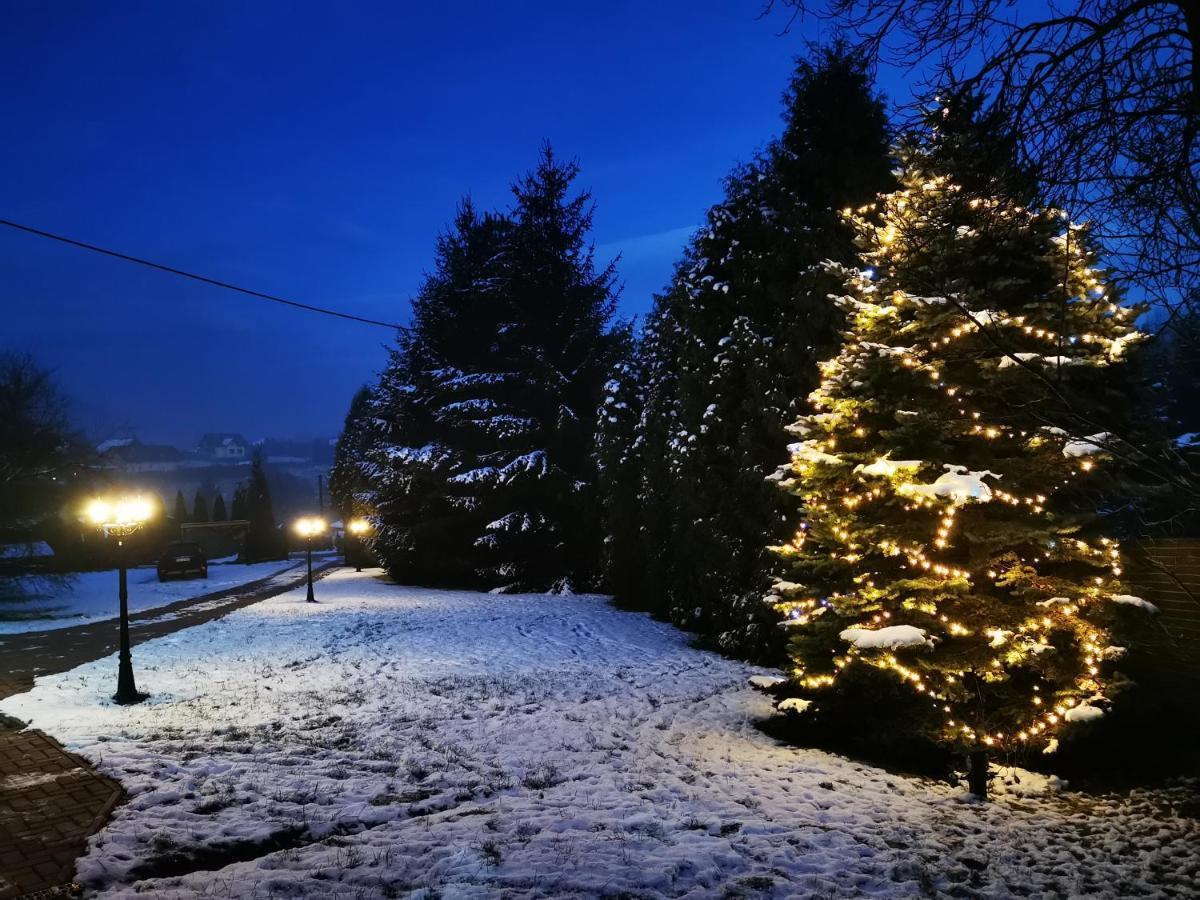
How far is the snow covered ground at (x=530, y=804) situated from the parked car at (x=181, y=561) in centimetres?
2563

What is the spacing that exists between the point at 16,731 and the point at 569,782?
6217 mm

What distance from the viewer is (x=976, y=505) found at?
662 centimetres

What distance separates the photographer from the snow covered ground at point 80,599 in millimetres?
19812

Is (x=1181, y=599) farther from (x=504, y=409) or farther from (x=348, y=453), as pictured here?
(x=348, y=453)

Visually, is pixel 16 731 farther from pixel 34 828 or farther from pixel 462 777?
pixel 462 777

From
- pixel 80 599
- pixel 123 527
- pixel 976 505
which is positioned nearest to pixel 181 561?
pixel 80 599

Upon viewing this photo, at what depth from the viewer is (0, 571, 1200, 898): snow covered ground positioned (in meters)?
4.36

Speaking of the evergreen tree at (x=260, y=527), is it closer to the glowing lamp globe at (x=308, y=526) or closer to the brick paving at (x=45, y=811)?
the glowing lamp globe at (x=308, y=526)

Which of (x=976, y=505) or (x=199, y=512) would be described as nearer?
(x=976, y=505)

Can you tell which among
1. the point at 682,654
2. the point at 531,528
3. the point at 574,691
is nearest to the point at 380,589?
the point at 531,528

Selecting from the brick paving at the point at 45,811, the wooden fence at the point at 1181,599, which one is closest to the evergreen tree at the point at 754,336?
the wooden fence at the point at 1181,599

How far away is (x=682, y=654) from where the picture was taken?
13078 mm

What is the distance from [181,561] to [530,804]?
3404 cm

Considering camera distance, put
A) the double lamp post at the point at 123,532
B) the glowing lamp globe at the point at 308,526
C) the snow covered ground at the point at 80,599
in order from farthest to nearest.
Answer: the glowing lamp globe at the point at 308,526 < the snow covered ground at the point at 80,599 < the double lamp post at the point at 123,532
